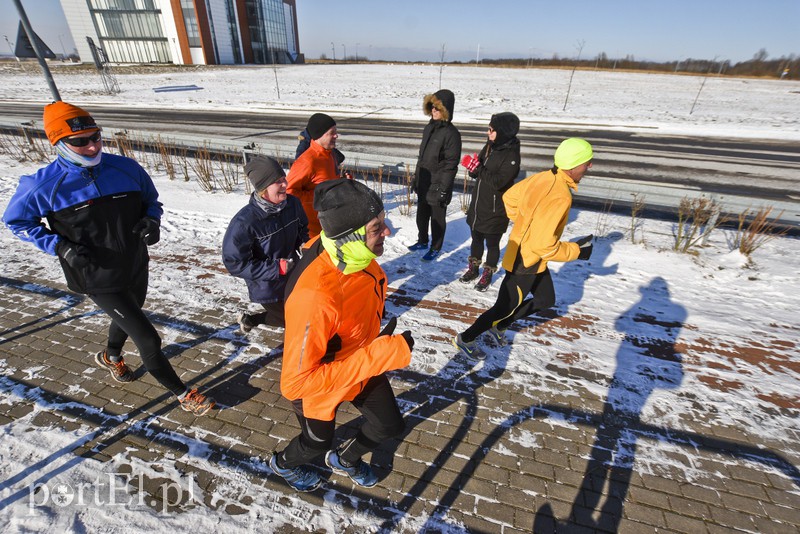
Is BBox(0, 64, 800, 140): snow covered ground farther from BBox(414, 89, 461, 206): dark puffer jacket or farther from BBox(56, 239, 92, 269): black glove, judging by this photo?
BBox(56, 239, 92, 269): black glove

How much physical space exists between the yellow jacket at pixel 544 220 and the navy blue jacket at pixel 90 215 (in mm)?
2973

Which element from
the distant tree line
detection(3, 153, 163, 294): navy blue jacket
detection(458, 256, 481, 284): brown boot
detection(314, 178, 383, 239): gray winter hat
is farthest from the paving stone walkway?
the distant tree line

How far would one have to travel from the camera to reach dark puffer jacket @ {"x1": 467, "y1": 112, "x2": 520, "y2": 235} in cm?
390

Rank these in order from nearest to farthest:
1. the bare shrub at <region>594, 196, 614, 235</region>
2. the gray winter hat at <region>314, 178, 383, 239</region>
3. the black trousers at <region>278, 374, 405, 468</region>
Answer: the gray winter hat at <region>314, 178, 383, 239</region> → the black trousers at <region>278, 374, 405, 468</region> → the bare shrub at <region>594, 196, 614, 235</region>

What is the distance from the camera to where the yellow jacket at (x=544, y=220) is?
2.81 m

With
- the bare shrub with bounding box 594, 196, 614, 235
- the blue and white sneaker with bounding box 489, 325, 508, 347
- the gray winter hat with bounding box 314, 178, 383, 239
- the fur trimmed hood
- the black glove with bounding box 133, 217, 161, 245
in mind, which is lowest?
the blue and white sneaker with bounding box 489, 325, 508, 347

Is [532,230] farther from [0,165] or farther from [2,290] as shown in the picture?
[0,165]

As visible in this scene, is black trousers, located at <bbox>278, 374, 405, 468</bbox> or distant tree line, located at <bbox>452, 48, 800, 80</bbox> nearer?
black trousers, located at <bbox>278, 374, 405, 468</bbox>

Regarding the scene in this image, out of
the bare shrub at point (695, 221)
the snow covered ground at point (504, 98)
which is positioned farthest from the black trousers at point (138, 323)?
the snow covered ground at point (504, 98)

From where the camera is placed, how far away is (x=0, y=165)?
8.73m

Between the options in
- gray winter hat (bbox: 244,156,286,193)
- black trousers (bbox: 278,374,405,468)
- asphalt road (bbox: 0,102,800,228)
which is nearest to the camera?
black trousers (bbox: 278,374,405,468)

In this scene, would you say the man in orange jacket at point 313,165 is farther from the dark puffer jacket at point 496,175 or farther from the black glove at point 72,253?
the black glove at point 72,253

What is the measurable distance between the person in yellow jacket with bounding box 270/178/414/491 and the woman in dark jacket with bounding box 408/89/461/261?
117 inches

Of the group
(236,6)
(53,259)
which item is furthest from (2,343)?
(236,6)
